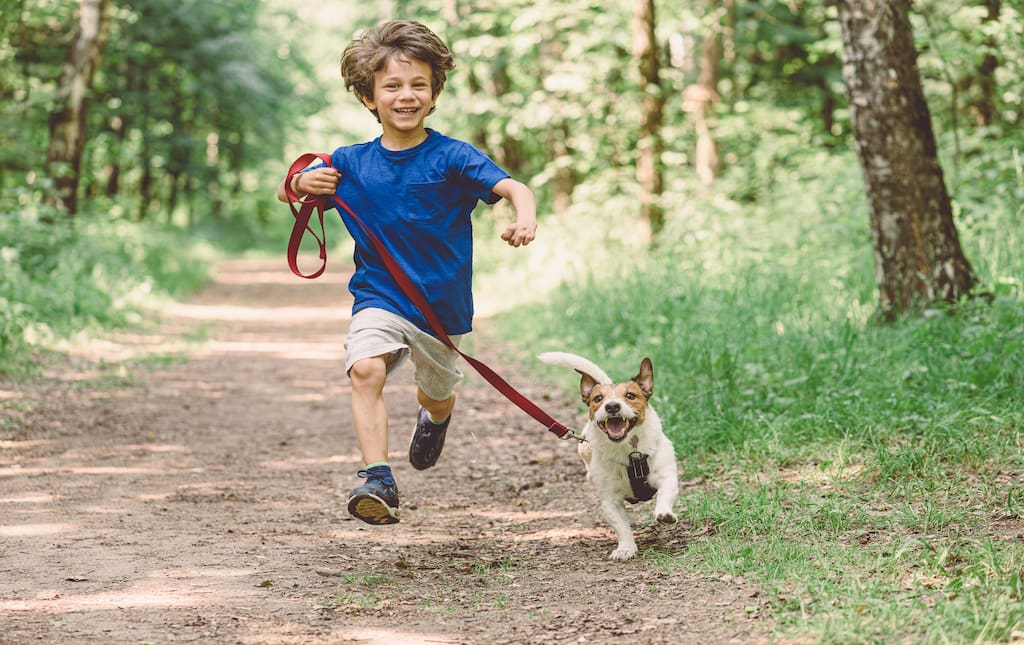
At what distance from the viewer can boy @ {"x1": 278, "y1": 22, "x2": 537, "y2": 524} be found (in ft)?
14.3

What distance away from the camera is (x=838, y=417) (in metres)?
5.45

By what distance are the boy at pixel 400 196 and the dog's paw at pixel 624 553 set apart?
112 cm

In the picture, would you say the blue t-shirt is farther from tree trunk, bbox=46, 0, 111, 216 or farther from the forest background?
tree trunk, bbox=46, 0, 111, 216

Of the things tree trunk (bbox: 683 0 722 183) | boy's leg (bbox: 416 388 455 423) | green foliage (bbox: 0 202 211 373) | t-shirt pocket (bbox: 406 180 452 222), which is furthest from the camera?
tree trunk (bbox: 683 0 722 183)

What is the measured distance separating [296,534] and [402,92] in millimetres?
2171

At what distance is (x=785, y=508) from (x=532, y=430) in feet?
10.3

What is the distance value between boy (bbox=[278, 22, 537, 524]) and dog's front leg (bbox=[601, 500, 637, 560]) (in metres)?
1.03

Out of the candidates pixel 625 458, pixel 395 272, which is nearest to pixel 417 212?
pixel 395 272

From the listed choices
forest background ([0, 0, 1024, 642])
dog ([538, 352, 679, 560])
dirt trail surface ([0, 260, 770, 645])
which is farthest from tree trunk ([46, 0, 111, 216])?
dog ([538, 352, 679, 560])

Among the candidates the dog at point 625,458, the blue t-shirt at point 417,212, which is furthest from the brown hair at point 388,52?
the dog at point 625,458

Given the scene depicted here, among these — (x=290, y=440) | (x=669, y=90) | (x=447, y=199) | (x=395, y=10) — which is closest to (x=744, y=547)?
(x=447, y=199)

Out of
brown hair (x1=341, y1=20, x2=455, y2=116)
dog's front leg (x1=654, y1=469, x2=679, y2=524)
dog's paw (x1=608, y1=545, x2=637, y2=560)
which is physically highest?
brown hair (x1=341, y1=20, x2=455, y2=116)

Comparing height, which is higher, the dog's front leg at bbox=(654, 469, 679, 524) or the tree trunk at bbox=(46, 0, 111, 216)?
the tree trunk at bbox=(46, 0, 111, 216)

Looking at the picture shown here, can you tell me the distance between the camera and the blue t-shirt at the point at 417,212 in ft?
14.6
